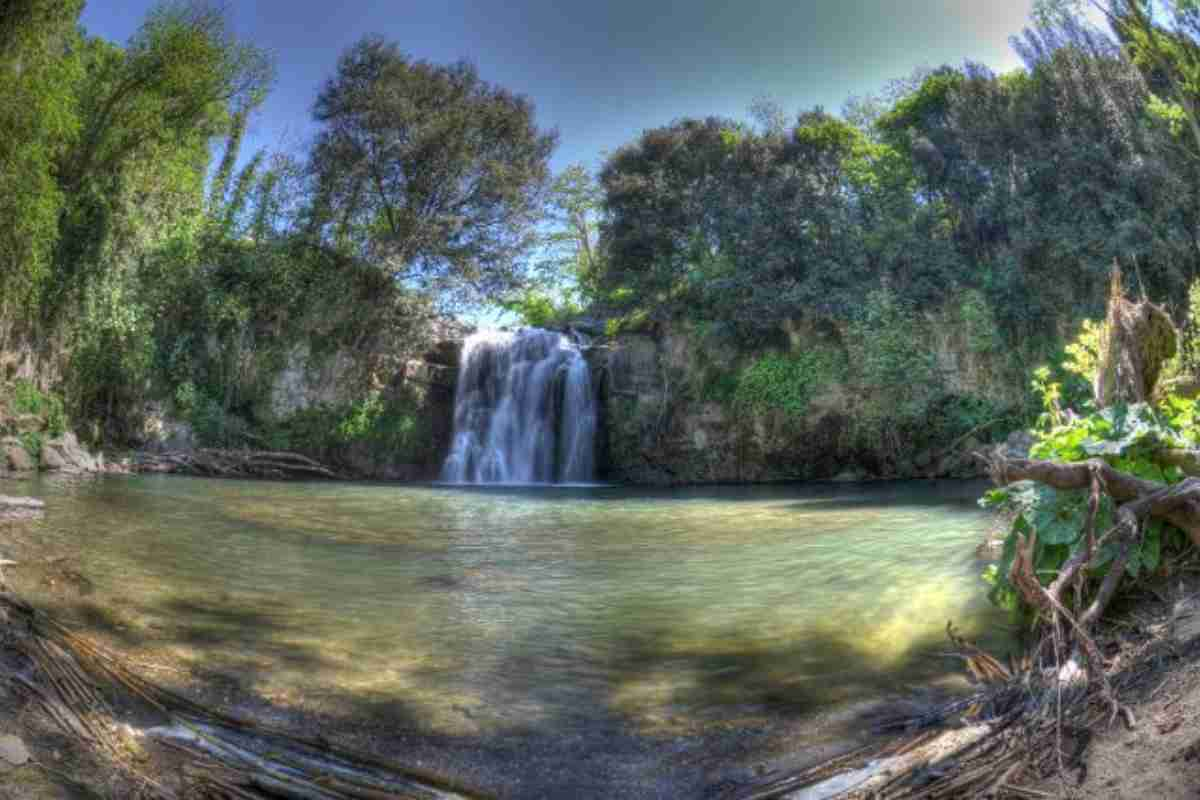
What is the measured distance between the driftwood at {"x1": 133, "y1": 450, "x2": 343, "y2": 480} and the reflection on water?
8.61 metres

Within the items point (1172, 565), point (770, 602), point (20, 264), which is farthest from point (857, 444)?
point (20, 264)

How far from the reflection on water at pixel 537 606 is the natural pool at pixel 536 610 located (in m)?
0.02

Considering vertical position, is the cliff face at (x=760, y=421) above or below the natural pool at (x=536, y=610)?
above

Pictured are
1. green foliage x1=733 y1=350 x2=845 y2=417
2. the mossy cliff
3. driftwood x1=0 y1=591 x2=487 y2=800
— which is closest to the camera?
driftwood x1=0 y1=591 x2=487 y2=800

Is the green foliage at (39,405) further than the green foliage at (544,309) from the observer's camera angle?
No

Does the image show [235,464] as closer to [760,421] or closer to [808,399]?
[760,421]

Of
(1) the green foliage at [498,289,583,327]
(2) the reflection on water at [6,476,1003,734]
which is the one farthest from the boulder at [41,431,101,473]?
(1) the green foliage at [498,289,583,327]

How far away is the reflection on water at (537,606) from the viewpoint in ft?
10.6

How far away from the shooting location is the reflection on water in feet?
10.6

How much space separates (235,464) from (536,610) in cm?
1624

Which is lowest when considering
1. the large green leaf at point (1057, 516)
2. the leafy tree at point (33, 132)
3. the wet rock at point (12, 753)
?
the wet rock at point (12, 753)

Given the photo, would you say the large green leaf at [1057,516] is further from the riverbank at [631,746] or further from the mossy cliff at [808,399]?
the mossy cliff at [808,399]

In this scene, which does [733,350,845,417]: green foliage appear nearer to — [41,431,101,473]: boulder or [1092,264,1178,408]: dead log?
[41,431,101,473]: boulder

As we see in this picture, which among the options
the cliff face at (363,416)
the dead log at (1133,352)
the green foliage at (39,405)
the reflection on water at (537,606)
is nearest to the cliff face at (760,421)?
the cliff face at (363,416)
